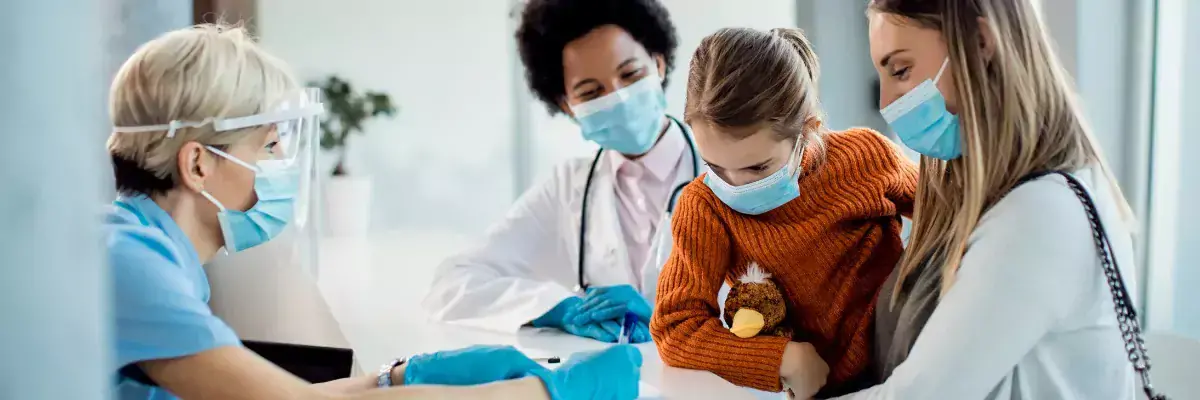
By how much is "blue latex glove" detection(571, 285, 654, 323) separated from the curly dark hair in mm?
531

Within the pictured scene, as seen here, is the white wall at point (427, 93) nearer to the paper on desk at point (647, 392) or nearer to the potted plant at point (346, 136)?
the potted plant at point (346, 136)

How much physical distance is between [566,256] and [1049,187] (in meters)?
1.20

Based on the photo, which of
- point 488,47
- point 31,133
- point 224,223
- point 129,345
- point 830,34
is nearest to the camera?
point 31,133

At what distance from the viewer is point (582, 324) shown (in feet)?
5.16

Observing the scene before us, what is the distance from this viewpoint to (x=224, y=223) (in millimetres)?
1043

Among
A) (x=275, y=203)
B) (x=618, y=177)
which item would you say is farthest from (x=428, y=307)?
(x=275, y=203)

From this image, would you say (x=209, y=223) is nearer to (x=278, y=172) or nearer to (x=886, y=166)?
(x=278, y=172)

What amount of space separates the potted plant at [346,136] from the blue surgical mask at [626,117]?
291cm

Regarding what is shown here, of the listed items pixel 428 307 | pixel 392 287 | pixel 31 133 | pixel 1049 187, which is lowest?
pixel 392 287

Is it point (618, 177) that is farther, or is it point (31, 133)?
point (618, 177)

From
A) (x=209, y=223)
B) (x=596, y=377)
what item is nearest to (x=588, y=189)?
(x=596, y=377)

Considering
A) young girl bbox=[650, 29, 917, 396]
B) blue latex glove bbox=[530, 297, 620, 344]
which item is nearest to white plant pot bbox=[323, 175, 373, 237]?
blue latex glove bbox=[530, 297, 620, 344]

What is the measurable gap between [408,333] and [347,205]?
117 inches

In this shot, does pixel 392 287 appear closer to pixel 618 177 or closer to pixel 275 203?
pixel 618 177
